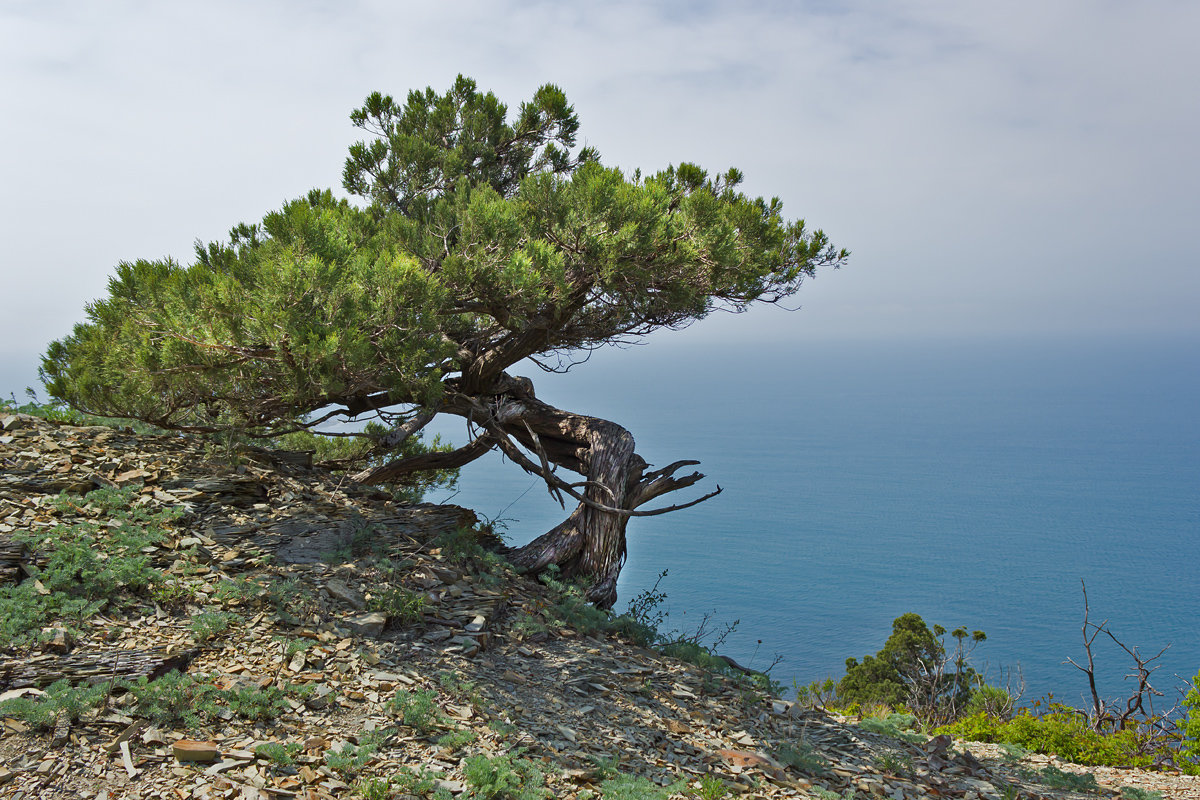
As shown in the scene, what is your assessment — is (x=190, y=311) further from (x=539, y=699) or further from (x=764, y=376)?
(x=764, y=376)

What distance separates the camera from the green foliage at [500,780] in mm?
3689

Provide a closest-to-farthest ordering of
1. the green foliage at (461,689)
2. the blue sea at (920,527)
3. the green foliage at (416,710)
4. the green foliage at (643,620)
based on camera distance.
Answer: the green foliage at (416,710) → the green foliage at (461,689) → the green foliage at (643,620) → the blue sea at (920,527)

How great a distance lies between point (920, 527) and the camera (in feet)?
184

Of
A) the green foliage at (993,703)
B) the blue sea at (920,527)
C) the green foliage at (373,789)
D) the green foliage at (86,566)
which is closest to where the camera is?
the green foliage at (373,789)

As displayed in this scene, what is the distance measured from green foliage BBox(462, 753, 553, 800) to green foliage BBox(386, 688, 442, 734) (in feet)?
1.33

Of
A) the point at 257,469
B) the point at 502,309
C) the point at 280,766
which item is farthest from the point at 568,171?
the point at 280,766

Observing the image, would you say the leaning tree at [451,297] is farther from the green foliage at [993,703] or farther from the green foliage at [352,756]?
the green foliage at [993,703]

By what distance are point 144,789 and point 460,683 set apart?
1809 mm

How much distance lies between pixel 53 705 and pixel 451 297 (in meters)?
3.48

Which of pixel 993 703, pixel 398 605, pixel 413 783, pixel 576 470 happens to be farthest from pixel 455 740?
pixel 993 703

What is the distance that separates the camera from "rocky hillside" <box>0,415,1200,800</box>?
373 cm

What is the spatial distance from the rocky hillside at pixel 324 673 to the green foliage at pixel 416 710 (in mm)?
18

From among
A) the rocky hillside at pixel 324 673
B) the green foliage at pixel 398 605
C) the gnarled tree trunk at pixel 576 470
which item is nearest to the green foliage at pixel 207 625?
the rocky hillside at pixel 324 673

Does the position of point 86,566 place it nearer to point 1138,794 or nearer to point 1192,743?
point 1138,794
